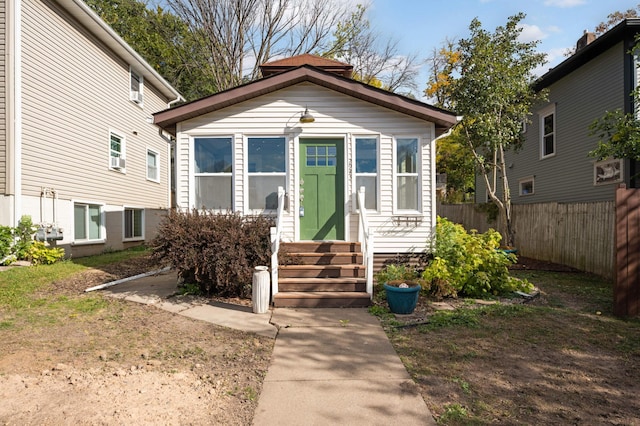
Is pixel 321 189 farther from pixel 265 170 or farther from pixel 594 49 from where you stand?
pixel 594 49

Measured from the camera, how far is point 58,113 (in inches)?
392

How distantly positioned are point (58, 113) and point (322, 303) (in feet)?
30.9

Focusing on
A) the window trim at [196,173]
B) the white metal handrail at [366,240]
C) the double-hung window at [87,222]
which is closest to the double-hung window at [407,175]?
the white metal handrail at [366,240]

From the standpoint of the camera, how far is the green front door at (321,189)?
7.35 meters

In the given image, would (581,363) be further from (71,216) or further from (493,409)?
(71,216)

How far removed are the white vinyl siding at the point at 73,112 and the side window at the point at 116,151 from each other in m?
0.22

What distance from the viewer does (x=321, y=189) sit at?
738cm

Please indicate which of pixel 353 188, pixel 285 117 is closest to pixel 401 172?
pixel 353 188

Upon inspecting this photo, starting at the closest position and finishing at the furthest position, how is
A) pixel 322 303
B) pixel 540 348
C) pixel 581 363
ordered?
1. pixel 581 363
2. pixel 540 348
3. pixel 322 303

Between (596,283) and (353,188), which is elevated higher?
(353,188)

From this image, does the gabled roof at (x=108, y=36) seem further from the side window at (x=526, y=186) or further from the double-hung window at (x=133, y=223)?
the side window at (x=526, y=186)

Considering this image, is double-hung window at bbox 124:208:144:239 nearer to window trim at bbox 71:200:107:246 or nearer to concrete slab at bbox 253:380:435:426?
window trim at bbox 71:200:107:246

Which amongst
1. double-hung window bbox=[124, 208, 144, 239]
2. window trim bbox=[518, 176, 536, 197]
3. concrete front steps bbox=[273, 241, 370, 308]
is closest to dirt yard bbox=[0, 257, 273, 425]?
concrete front steps bbox=[273, 241, 370, 308]

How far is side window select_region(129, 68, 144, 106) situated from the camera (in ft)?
45.0
